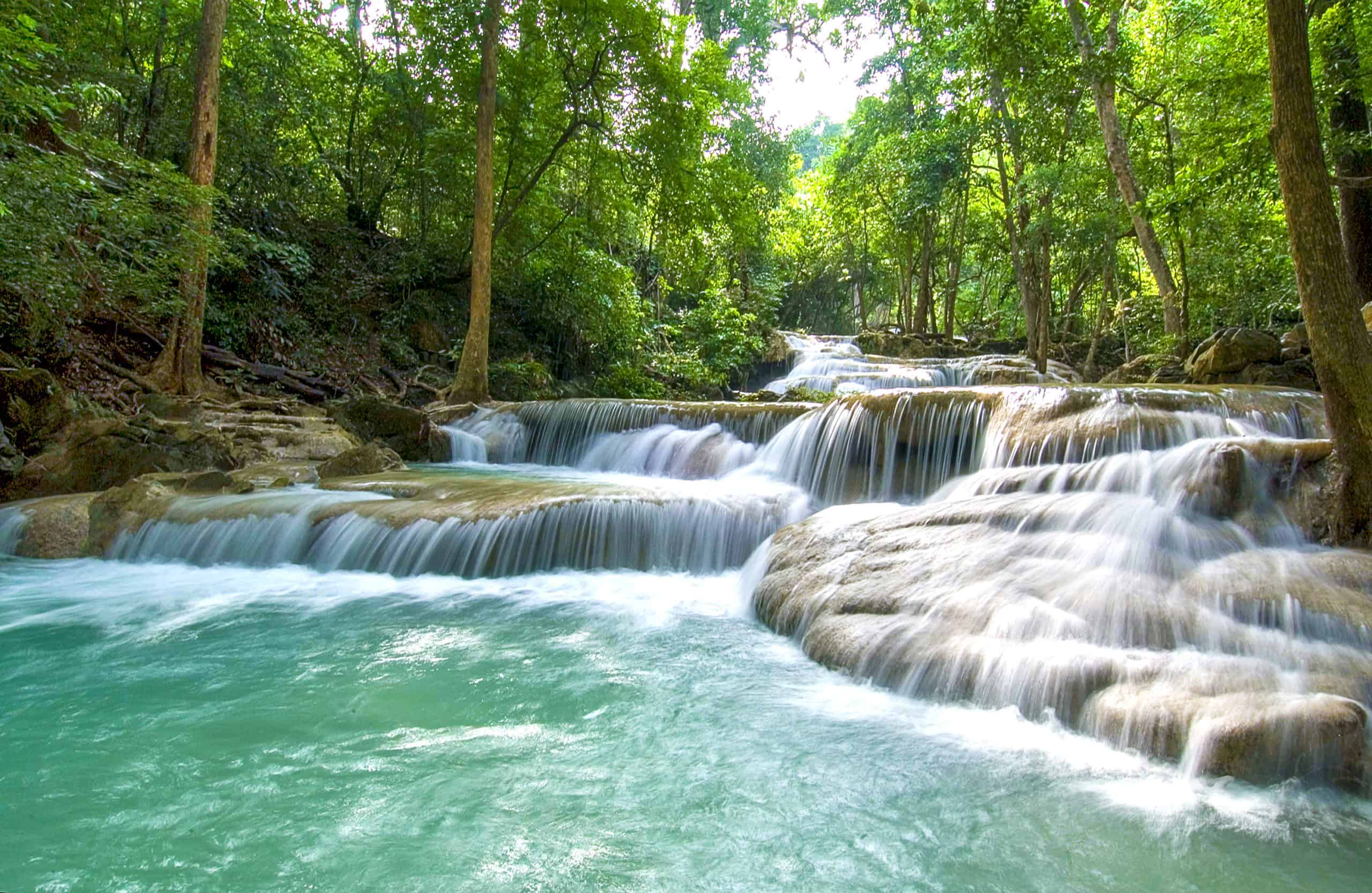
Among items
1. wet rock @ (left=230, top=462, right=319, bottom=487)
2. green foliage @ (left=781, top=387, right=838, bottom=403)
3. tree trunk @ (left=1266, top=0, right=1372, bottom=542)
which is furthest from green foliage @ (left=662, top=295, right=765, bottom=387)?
tree trunk @ (left=1266, top=0, right=1372, bottom=542)

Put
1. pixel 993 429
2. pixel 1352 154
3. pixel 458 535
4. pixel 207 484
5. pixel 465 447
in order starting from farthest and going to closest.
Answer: pixel 465 447, pixel 1352 154, pixel 993 429, pixel 207 484, pixel 458 535

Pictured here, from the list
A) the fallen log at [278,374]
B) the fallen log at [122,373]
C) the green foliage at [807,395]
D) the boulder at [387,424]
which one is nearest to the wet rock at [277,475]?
the boulder at [387,424]

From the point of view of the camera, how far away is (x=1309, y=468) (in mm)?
4914

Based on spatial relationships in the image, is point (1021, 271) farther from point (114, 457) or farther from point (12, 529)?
point (12, 529)

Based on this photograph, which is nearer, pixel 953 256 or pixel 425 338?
pixel 425 338

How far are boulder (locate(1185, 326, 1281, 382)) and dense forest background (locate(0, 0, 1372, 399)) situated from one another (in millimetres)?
1219

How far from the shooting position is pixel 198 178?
964cm

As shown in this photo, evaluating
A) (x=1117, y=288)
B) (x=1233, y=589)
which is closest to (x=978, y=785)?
(x=1233, y=589)

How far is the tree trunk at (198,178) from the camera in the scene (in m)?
9.67

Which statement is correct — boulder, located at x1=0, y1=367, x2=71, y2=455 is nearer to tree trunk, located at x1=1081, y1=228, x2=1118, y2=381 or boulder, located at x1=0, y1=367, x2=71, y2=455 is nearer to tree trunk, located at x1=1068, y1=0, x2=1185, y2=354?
tree trunk, located at x1=1068, y1=0, x2=1185, y2=354

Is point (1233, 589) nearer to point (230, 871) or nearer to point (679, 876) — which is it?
point (679, 876)

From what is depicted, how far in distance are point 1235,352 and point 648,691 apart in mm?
10679

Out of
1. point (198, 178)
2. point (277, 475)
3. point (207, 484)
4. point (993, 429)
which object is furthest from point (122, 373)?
point (993, 429)

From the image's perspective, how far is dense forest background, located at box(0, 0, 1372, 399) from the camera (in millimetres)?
A: 8266
